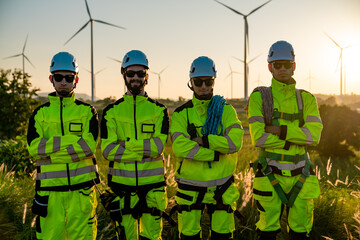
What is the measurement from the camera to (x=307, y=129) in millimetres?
5266

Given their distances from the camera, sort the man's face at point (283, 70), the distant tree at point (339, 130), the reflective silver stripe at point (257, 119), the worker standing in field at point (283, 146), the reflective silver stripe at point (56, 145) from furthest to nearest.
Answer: the distant tree at point (339, 130) < the man's face at point (283, 70) < the reflective silver stripe at point (257, 119) < the worker standing in field at point (283, 146) < the reflective silver stripe at point (56, 145)

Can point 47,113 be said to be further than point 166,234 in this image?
No

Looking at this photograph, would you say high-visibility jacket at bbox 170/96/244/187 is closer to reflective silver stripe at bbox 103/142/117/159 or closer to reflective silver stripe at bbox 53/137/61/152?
reflective silver stripe at bbox 103/142/117/159

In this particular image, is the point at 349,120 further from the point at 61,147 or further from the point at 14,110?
the point at 14,110

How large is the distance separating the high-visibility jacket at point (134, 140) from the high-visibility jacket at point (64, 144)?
0.29 meters

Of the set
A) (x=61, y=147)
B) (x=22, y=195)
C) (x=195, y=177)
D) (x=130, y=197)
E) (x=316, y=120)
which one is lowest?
(x=22, y=195)

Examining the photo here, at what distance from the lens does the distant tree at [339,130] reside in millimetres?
16859

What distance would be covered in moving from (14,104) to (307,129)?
17.7 m

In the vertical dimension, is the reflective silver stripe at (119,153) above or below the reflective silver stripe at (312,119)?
below

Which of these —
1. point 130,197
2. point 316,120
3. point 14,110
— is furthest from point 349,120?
point 14,110

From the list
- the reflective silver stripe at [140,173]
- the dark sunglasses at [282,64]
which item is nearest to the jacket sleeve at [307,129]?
the dark sunglasses at [282,64]

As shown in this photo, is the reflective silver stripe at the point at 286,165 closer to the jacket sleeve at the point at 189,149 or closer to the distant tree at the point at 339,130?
the jacket sleeve at the point at 189,149

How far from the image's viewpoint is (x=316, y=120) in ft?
17.7

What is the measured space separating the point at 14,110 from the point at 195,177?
16.8m
